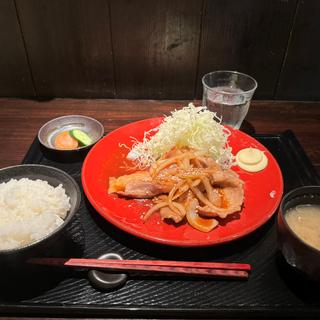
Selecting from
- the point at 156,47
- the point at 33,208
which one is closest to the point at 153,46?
the point at 156,47

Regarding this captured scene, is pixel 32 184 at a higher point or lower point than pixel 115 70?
higher

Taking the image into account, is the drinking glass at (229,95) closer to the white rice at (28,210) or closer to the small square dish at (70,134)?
the small square dish at (70,134)

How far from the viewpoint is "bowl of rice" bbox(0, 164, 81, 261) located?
1.31 metres

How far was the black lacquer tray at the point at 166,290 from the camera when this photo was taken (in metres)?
1.31

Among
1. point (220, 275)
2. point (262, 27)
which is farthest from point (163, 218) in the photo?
point (262, 27)

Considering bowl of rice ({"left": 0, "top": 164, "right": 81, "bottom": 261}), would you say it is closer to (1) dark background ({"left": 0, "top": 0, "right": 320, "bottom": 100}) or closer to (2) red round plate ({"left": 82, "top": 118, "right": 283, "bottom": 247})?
(2) red round plate ({"left": 82, "top": 118, "right": 283, "bottom": 247})

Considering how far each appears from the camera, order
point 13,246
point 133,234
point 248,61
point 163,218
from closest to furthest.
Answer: point 13,246
point 133,234
point 163,218
point 248,61

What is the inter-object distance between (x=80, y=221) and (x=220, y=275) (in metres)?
0.74

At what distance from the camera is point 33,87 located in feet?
9.60

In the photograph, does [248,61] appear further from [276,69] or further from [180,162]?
[180,162]

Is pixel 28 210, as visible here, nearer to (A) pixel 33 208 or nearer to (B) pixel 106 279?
(A) pixel 33 208

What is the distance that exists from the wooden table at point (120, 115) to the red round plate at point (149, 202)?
45 cm

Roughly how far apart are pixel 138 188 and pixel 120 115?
109 cm

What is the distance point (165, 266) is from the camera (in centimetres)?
140
